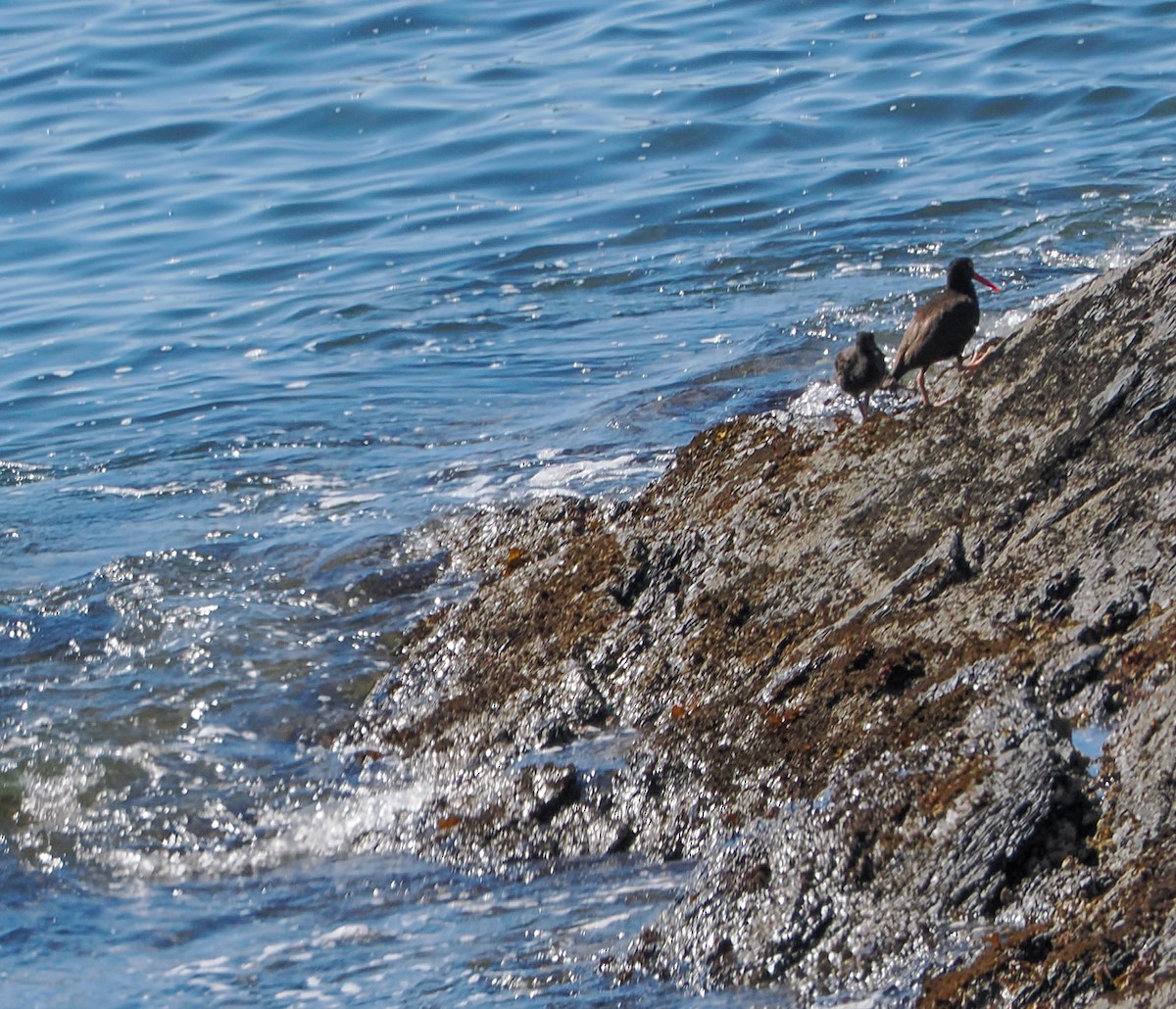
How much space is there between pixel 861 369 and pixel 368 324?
23.3 feet

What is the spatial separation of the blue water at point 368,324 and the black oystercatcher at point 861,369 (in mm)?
1491

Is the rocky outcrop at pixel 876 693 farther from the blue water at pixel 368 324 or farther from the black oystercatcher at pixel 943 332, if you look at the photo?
the black oystercatcher at pixel 943 332

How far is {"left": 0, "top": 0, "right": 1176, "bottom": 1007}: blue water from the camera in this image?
17.9 ft

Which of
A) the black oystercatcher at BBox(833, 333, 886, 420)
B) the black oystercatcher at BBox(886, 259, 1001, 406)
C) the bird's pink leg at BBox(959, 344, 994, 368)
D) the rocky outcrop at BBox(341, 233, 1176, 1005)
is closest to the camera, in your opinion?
the rocky outcrop at BBox(341, 233, 1176, 1005)

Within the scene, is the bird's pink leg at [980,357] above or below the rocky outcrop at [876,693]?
above

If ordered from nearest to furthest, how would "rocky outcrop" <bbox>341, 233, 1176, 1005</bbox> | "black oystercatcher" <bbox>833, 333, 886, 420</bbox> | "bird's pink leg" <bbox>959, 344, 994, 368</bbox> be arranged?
"rocky outcrop" <bbox>341, 233, 1176, 1005</bbox>
"bird's pink leg" <bbox>959, 344, 994, 368</bbox>
"black oystercatcher" <bbox>833, 333, 886, 420</bbox>

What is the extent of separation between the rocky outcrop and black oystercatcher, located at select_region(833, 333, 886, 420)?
84cm

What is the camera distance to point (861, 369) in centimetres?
695

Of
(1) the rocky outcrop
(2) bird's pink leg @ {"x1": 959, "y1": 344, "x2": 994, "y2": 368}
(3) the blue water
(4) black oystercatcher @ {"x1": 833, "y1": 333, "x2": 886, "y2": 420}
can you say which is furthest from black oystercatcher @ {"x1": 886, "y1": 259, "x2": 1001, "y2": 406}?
(3) the blue water

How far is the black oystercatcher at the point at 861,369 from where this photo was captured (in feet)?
22.8

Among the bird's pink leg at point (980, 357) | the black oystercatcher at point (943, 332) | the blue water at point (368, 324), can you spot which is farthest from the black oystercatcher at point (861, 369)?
the blue water at point (368, 324)

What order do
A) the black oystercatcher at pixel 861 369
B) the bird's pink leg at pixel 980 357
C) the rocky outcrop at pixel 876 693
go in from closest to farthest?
the rocky outcrop at pixel 876 693 → the bird's pink leg at pixel 980 357 → the black oystercatcher at pixel 861 369

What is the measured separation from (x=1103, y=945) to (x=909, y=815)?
0.70 meters

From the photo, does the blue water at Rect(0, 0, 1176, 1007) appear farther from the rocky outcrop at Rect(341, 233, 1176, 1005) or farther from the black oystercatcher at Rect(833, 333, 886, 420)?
the black oystercatcher at Rect(833, 333, 886, 420)
